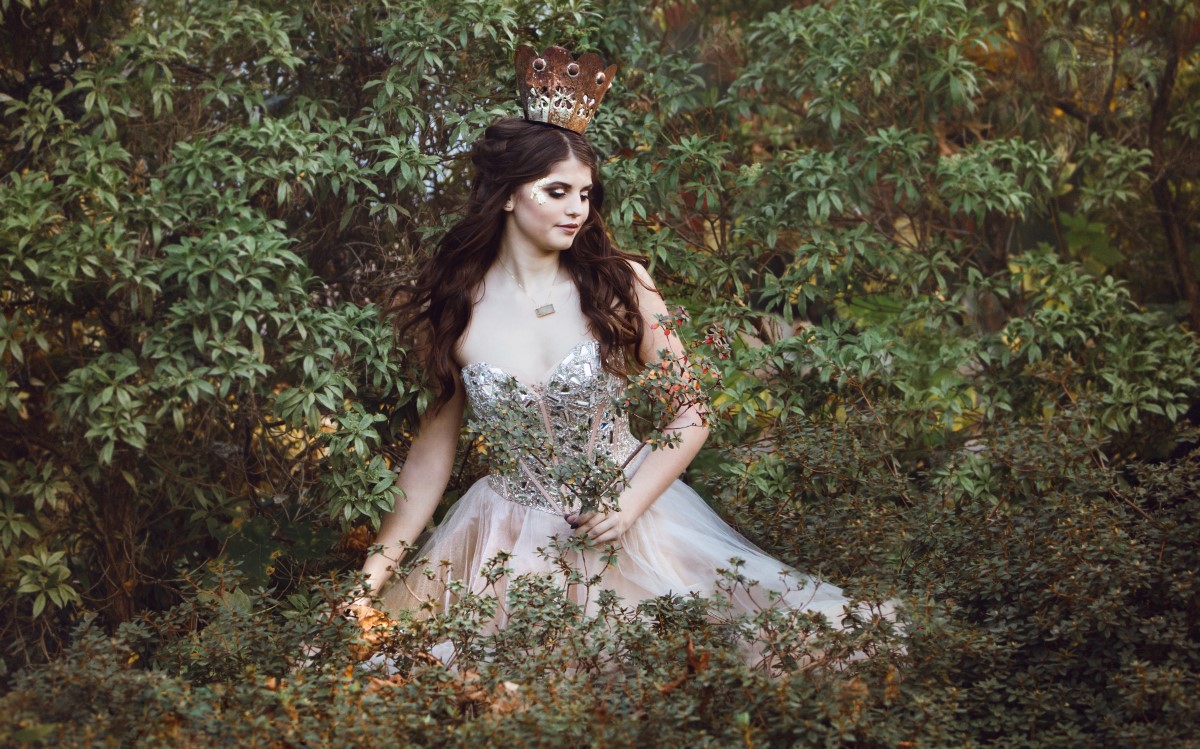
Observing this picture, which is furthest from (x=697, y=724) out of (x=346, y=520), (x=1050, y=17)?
(x=1050, y=17)

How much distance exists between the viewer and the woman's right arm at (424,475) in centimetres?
338

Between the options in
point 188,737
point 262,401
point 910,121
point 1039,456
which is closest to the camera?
point 188,737

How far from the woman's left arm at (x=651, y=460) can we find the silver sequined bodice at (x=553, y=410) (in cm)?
12

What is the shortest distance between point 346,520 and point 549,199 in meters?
1.01

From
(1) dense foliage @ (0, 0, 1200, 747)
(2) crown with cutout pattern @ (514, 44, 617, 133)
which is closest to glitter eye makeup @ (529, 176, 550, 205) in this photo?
(2) crown with cutout pattern @ (514, 44, 617, 133)

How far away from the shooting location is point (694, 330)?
382 cm

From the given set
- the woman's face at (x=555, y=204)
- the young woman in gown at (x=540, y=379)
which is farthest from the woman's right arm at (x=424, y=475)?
the woman's face at (x=555, y=204)

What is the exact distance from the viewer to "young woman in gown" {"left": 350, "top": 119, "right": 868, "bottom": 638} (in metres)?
3.19

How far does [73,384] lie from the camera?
10.9ft

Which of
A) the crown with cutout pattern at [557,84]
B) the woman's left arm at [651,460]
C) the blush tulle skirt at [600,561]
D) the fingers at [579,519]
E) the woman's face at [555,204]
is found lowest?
the blush tulle skirt at [600,561]

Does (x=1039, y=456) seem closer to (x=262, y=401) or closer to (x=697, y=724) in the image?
(x=697, y=724)

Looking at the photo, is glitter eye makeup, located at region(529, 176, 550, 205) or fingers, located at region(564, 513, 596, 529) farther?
glitter eye makeup, located at region(529, 176, 550, 205)

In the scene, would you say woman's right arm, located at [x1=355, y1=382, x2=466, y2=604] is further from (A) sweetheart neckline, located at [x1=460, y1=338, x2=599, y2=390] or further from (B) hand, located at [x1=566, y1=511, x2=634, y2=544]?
(B) hand, located at [x1=566, y1=511, x2=634, y2=544]

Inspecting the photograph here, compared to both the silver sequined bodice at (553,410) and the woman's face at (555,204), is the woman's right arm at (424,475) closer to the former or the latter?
the silver sequined bodice at (553,410)
